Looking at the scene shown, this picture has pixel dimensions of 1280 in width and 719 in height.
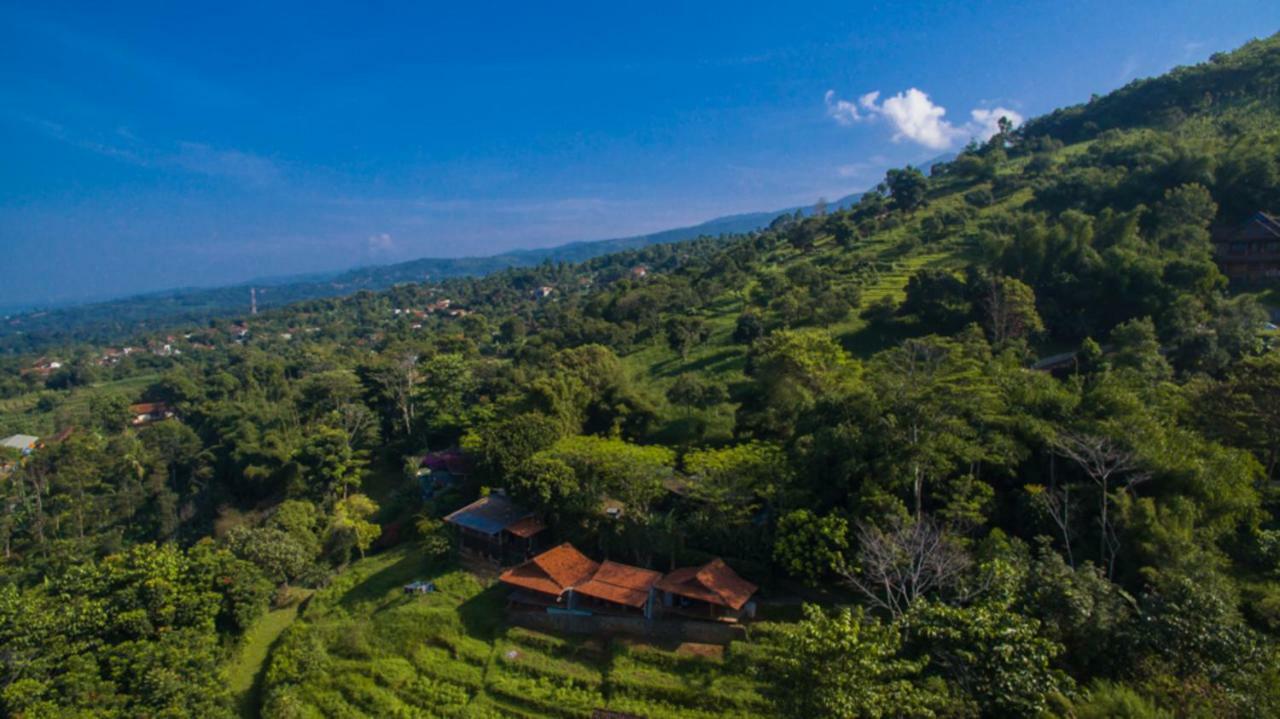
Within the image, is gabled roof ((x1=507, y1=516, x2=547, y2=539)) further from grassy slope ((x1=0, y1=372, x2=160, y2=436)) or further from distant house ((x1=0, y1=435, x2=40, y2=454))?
distant house ((x1=0, y1=435, x2=40, y2=454))

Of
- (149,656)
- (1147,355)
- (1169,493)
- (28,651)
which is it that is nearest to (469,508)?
(149,656)

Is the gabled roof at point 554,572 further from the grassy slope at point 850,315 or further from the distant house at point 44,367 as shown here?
the distant house at point 44,367

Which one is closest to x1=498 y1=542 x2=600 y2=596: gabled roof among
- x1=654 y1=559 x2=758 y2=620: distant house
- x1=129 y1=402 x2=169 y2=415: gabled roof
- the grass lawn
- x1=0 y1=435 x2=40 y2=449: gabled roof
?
x1=654 y1=559 x2=758 y2=620: distant house

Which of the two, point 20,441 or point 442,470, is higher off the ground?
point 442,470

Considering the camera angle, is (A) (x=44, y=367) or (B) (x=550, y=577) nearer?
(B) (x=550, y=577)

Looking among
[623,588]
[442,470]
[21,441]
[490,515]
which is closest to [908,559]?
[623,588]

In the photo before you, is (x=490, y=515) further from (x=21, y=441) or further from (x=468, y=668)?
(x=21, y=441)

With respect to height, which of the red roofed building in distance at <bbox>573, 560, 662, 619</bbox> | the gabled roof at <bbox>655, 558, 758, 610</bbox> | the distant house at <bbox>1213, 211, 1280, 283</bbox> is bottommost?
the red roofed building in distance at <bbox>573, 560, 662, 619</bbox>

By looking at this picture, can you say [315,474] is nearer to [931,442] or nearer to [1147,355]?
[931,442]
